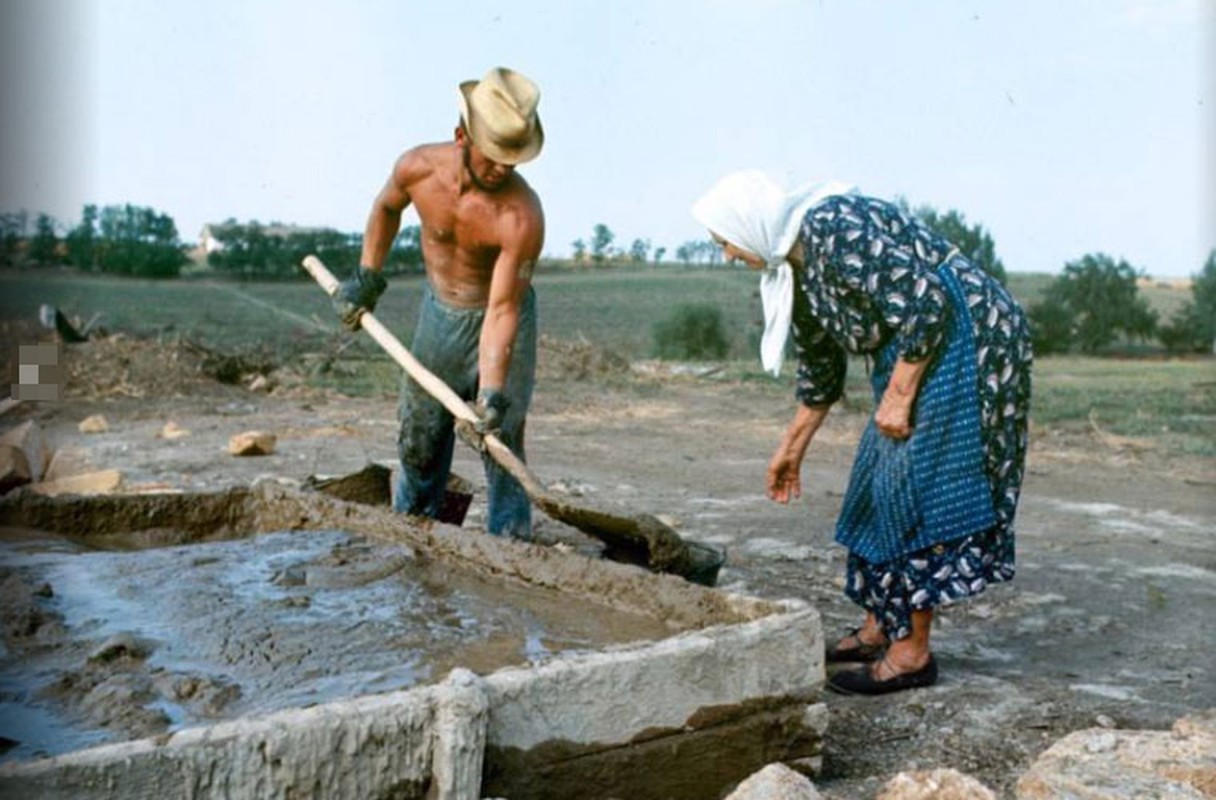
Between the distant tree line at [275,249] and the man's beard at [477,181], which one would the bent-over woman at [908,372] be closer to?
the man's beard at [477,181]

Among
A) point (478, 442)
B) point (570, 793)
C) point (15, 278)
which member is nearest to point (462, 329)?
point (478, 442)

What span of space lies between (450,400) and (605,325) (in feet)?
73.3

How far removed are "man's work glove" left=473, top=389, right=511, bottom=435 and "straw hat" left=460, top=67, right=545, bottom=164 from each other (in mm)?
824

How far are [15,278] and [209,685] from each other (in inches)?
71.1

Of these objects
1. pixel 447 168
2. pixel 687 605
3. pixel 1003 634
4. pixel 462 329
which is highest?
pixel 447 168

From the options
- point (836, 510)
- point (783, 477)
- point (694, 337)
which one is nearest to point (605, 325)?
point (694, 337)

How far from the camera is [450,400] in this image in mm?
4828

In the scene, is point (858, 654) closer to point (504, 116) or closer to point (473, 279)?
point (473, 279)

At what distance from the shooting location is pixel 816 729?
3299mm

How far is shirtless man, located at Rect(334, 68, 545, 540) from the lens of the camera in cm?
464

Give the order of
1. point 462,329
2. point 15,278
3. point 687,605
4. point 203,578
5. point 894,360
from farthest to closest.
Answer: point 462,329
point 203,578
point 894,360
point 687,605
point 15,278

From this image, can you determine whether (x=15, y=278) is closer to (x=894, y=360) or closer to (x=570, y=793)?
(x=570, y=793)

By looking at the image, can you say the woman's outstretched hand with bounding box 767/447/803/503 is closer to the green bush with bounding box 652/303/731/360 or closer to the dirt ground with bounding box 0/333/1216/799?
the dirt ground with bounding box 0/333/1216/799

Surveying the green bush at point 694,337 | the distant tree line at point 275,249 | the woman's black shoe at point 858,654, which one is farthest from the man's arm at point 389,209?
the distant tree line at point 275,249
